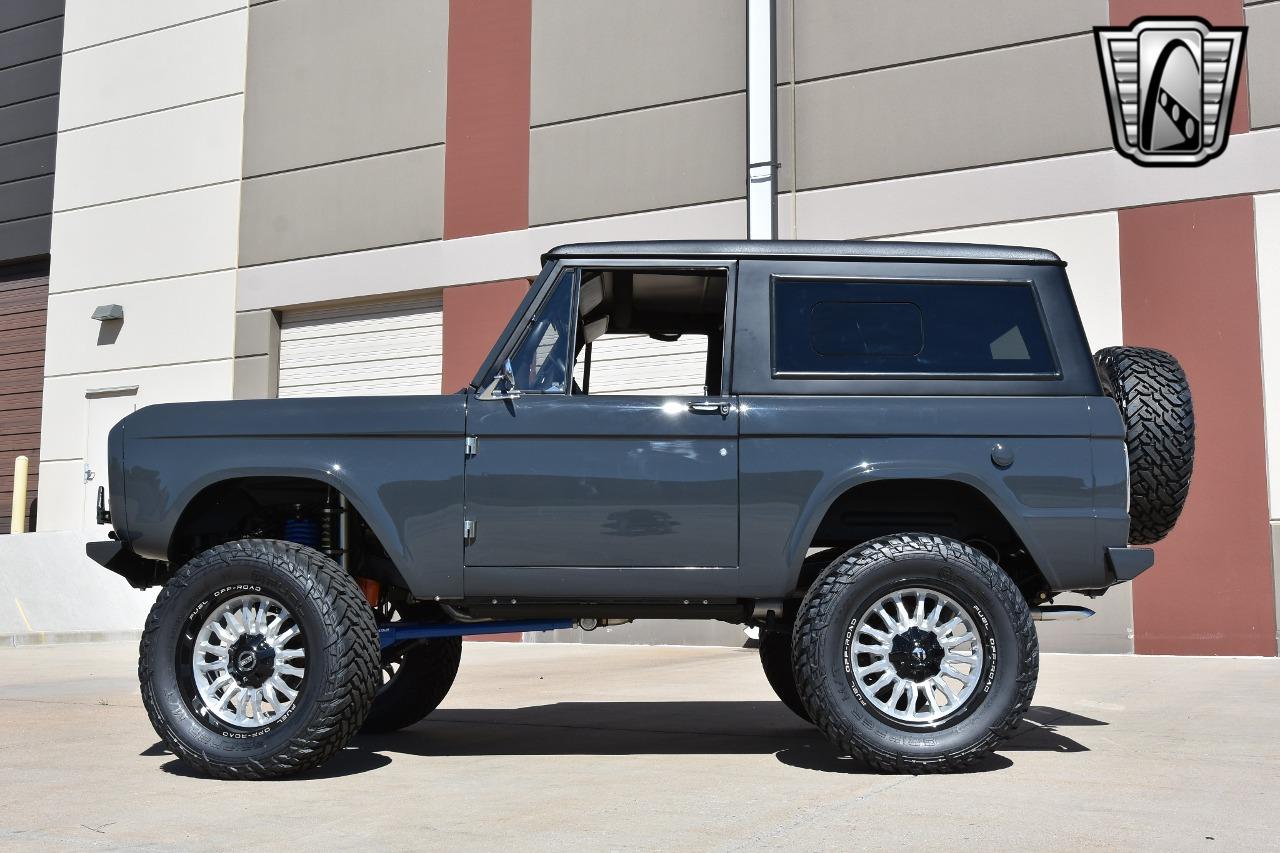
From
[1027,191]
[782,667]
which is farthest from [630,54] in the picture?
[782,667]

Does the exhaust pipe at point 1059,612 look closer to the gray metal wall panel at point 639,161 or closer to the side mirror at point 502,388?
the side mirror at point 502,388

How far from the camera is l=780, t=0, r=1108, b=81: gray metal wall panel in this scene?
12.2 meters

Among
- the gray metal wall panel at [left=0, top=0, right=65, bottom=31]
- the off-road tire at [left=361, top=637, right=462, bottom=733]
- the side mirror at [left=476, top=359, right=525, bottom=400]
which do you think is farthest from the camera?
the gray metal wall panel at [left=0, top=0, right=65, bottom=31]

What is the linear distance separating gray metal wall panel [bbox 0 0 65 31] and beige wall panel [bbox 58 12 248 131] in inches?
36.4

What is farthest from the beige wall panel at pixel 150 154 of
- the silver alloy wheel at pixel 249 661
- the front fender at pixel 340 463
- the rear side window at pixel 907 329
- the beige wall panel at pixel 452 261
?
the rear side window at pixel 907 329

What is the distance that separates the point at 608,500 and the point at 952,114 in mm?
8940

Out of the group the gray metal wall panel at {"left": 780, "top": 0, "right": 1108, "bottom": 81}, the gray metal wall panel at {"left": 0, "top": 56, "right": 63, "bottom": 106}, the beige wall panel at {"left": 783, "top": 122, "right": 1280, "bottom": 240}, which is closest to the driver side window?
the beige wall panel at {"left": 783, "top": 122, "right": 1280, "bottom": 240}

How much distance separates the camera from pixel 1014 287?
510 cm

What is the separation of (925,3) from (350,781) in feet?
34.7

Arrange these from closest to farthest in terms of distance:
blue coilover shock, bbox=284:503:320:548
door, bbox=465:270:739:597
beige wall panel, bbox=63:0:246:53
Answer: door, bbox=465:270:739:597, blue coilover shock, bbox=284:503:320:548, beige wall panel, bbox=63:0:246:53

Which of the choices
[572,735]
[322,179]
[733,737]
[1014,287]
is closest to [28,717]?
[572,735]

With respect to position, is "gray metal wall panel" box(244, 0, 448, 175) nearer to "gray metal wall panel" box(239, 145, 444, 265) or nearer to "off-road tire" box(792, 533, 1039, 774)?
"gray metal wall panel" box(239, 145, 444, 265)

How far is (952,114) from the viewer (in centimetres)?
1252

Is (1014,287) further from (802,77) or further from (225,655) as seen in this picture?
(802,77)
